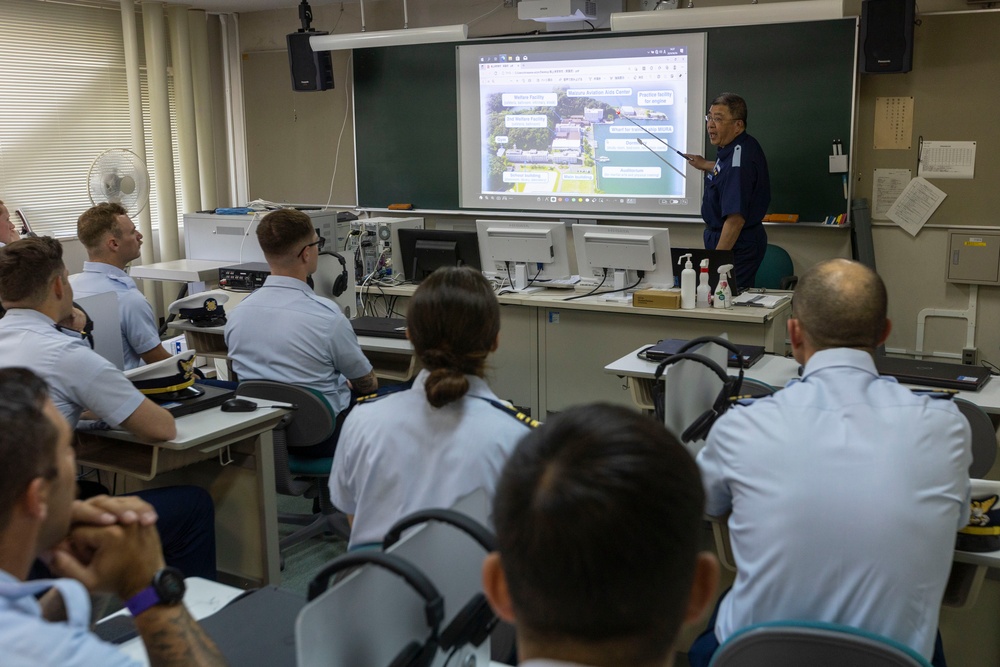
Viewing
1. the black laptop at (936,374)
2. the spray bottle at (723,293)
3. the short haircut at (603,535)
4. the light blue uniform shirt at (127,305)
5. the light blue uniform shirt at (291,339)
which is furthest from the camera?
the spray bottle at (723,293)

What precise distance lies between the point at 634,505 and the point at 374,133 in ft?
22.9

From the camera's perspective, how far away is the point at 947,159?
218 inches

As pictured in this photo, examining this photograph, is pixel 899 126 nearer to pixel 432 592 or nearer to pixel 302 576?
pixel 302 576

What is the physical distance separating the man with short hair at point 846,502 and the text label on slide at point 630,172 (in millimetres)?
4757

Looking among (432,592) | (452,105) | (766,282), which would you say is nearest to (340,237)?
(452,105)

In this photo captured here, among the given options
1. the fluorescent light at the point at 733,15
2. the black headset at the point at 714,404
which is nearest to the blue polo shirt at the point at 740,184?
the fluorescent light at the point at 733,15

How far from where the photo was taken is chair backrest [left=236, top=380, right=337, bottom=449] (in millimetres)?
3197

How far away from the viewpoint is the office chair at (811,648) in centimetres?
136

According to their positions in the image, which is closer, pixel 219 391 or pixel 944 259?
pixel 219 391

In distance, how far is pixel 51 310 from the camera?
265cm

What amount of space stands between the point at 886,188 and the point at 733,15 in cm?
153

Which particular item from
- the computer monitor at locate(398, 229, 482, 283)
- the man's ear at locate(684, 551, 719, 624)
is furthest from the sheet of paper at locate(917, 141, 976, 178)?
the man's ear at locate(684, 551, 719, 624)

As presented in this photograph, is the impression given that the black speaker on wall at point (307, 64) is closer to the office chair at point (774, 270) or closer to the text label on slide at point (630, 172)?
the text label on slide at point (630, 172)

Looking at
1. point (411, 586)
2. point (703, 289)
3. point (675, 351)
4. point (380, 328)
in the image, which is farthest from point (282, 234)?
point (411, 586)
